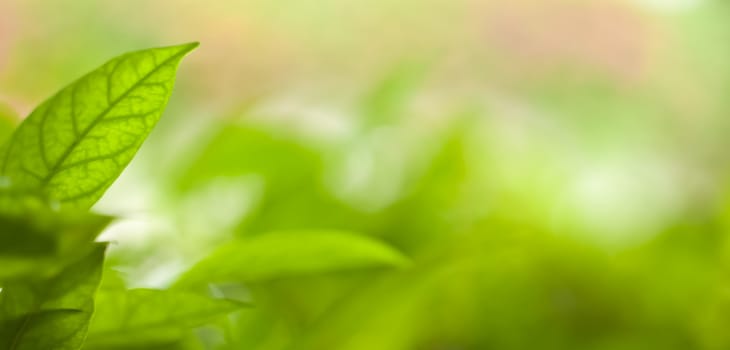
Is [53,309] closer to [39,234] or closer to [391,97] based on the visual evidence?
[39,234]

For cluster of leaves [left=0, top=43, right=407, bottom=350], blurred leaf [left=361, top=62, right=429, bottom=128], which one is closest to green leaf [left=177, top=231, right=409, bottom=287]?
cluster of leaves [left=0, top=43, right=407, bottom=350]

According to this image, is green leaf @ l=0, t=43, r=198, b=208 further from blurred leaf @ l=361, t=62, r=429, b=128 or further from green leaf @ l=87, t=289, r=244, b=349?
blurred leaf @ l=361, t=62, r=429, b=128

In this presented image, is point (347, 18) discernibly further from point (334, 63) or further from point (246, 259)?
point (246, 259)

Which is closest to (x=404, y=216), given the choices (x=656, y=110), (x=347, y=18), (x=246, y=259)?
(x=246, y=259)

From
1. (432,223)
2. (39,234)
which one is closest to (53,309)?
(39,234)

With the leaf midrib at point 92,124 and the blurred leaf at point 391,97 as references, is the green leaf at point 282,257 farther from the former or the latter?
the blurred leaf at point 391,97

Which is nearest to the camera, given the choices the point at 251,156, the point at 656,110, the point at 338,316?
the point at 338,316

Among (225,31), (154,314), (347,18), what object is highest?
(347,18)
